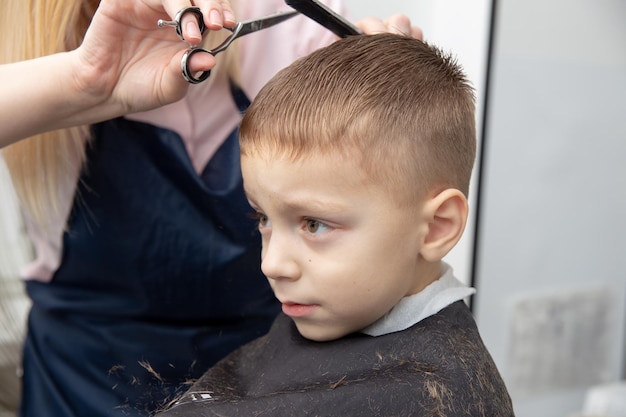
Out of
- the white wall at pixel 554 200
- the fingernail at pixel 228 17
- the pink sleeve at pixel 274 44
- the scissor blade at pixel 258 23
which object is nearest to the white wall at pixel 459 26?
the white wall at pixel 554 200

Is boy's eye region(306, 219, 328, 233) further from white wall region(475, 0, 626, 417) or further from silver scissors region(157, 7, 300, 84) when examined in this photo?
white wall region(475, 0, 626, 417)

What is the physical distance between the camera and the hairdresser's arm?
0.74 metres

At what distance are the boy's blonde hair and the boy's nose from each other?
0.08 meters

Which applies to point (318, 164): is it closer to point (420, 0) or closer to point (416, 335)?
point (416, 335)

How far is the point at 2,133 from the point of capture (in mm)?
785

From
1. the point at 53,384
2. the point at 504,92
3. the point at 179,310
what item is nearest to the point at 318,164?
the point at 179,310

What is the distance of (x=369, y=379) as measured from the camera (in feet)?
2.16

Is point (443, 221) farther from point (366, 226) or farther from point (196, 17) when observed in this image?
point (196, 17)

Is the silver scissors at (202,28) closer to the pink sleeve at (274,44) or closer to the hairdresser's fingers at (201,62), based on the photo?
the hairdresser's fingers at (201,62)

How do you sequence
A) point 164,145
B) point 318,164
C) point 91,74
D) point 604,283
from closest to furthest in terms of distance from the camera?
1. point 318,164
2. point 91,74
3. point 164,145
4. point 604,283

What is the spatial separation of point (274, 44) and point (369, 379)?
51 centimetres

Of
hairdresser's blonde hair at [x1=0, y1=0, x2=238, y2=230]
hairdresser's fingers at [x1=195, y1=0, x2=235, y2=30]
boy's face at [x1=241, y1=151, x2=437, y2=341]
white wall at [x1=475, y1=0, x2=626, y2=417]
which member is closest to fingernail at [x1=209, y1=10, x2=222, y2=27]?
hairdresser's fingers at [x1=195, y1=0, x2=235, y2=30]

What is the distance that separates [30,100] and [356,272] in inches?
15.5

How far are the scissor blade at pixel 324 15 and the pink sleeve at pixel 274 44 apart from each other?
192 mm
